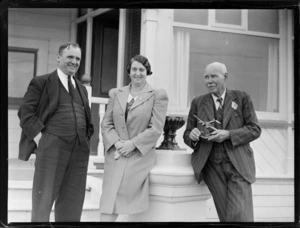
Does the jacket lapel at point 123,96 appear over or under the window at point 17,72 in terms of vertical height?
under

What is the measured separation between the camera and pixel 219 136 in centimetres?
300

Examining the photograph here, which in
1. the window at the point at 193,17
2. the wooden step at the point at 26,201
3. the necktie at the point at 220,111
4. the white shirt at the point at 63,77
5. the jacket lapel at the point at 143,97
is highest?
the window at the point at 193,17

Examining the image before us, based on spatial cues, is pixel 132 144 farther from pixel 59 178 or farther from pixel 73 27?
pixel 73 27

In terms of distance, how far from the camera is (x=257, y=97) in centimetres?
456

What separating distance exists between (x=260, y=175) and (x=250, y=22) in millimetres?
1602

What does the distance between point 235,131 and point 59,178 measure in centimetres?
123

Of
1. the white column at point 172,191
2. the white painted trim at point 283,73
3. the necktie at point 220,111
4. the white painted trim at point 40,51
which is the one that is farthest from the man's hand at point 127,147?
the white painted trim at point 283,73

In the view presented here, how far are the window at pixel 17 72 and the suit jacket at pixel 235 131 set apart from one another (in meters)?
1.31

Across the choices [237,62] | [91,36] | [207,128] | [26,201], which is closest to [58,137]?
[26,201]

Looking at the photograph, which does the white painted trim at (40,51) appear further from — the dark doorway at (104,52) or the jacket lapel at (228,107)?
the jacket lapel at (228,107)

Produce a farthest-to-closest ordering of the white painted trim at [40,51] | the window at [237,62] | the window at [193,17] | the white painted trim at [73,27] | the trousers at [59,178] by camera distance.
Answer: the window at [193,17] → the window at [237,62] → the white painted trim at [73,27] → the white painted trim at [40,51] → the trousers at [59,178]

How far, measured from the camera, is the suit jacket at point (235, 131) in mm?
3016

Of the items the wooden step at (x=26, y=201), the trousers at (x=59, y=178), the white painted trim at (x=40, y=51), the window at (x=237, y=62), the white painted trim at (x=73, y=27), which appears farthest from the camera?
the window at (x=237, y=62)

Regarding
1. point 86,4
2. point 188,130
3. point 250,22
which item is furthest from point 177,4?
point 250,22
